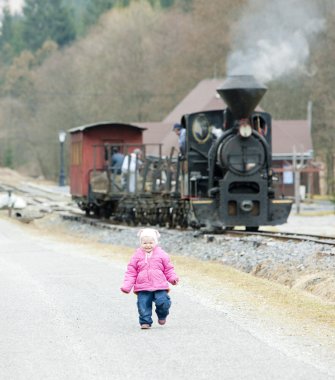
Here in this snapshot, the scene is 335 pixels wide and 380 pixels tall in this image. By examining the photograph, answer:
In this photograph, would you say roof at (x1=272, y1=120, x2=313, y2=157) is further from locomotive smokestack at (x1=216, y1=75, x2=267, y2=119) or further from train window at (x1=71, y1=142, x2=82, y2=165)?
locomotive smokestack at (x1=216, y1=75, x2=267, y2=119)

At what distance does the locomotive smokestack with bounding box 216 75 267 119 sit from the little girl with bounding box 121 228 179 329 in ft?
43.6

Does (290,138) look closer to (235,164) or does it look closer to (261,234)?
(235,164)

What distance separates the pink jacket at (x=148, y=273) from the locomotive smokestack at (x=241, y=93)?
13.3m

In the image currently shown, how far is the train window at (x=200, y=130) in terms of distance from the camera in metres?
25.0

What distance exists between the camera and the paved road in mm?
7984

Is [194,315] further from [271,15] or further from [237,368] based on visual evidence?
[271,15]

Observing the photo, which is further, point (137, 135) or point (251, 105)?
point (137, 135)

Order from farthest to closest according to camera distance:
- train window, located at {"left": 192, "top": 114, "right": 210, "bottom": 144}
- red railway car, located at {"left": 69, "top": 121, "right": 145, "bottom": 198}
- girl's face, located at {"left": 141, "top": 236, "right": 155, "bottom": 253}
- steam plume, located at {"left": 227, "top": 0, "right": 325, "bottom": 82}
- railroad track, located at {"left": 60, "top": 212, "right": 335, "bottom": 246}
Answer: red railway car, located at {"left": 69, "top": 121, "right": 145, "bottom": 198}, steam plume, located at {"left": 227, "top": 0, "right": 325, "bottom": 82}, train window, located at {"left": 192, "top": 114, "right": 210, "bottom": 144}, railroad track, located at {"left": 60, "top": 212, "right": 335, "bottom": 246}, girl's face, located at {"left": 141, "top": 236, "right": 155, "bottom": 253}

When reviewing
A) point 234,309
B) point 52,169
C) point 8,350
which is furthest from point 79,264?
point 52,169

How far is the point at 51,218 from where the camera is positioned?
127 ft

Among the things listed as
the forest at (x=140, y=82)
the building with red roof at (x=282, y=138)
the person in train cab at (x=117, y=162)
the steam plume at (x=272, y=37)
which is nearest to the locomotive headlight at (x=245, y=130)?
the steam plume at (x=272, y=37)

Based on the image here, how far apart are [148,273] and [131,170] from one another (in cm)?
2253

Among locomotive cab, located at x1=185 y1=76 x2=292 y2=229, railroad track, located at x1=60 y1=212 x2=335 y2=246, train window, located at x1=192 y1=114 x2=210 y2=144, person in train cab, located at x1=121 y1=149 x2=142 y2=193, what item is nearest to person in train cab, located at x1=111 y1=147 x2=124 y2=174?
person in train cab, located at x1=121 y1=149 x2=142 y2=193

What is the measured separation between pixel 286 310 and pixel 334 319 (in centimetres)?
77
